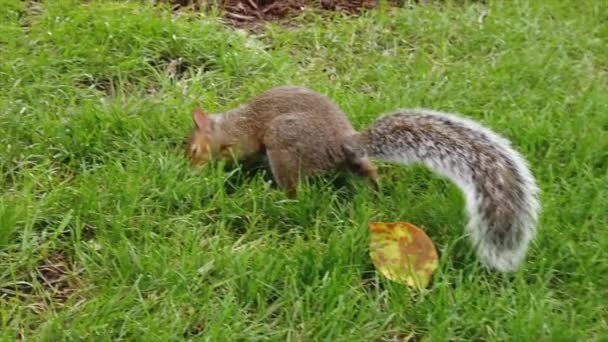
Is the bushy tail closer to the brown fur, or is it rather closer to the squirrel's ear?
the brown fur

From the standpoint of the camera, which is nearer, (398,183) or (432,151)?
(432,151)

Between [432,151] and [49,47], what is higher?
[432,151]

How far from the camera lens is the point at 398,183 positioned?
10.9ft

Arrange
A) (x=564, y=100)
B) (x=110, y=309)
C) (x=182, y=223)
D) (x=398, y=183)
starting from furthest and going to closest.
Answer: (x=564, y=100) < (x=398, y=183) < (x=182, y=223) < (x=110, y=309)

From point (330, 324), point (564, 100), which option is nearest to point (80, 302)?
point (330, 324)

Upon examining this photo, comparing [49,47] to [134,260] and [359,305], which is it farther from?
[359,305]

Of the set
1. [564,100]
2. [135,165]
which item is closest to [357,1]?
[564,100]

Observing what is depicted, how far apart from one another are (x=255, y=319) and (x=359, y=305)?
31 centimetres

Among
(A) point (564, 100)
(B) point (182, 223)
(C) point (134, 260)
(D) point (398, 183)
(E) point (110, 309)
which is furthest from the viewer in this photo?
(A) point (564, 100)

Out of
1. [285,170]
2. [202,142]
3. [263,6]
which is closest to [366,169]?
[285,170]

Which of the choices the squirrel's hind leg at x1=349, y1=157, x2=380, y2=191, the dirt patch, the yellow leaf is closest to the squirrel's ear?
the squirrel's hind leg at x1=349, y1=157, x2=380, y2=191

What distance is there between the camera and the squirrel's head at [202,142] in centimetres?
336

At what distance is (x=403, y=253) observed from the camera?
2877mm

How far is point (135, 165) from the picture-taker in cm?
334
